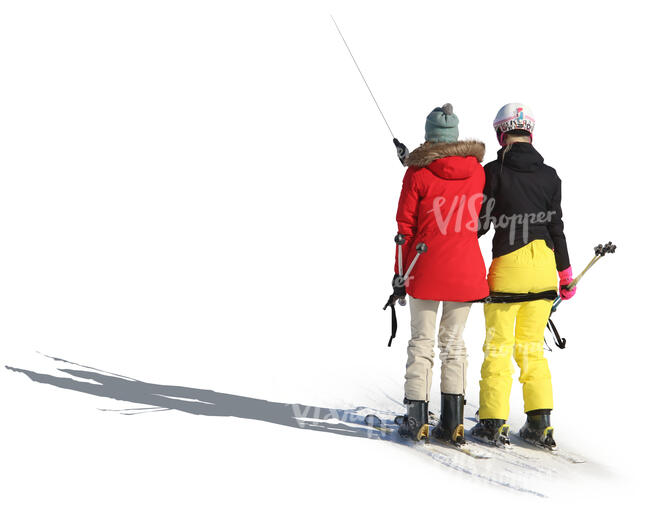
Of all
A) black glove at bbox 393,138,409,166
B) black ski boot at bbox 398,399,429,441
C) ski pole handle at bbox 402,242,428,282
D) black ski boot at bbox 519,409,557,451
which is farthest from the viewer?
black ski boot at bbox 519,409,557,451

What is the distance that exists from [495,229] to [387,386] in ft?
7.97

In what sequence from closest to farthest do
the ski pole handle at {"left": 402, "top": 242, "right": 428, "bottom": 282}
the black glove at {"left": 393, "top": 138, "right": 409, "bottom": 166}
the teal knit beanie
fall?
the ski pole handle at {"left": 402, "top": 242, "right": 428, "bottom": 282} → the teal knit beanie → the black glove at {"left": 393, "top": 138, "right": 409, "bottom": 166}

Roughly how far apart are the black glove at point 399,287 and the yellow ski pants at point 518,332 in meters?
0.68

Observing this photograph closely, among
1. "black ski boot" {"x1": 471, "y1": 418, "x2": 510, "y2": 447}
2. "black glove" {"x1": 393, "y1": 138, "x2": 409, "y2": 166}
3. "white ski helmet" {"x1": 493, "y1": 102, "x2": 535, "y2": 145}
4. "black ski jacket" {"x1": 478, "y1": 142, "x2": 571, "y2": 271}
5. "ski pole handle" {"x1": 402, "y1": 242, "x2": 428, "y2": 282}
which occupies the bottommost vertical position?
"black ski boot" {"x1": 471, "y1": 418, "x2": 510, "y2": 447}

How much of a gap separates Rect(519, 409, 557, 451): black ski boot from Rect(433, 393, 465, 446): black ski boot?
0.65 metres

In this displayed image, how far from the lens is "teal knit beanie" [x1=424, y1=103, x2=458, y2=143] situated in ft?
20.5

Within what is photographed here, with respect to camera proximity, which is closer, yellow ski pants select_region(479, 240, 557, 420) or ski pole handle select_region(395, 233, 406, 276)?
ski pole handle select_region(395, 233, 406, 276)

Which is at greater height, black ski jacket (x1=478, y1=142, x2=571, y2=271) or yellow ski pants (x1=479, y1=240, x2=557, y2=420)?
black ski jacket (x1=478, y1=142, x2=571, y2=271)

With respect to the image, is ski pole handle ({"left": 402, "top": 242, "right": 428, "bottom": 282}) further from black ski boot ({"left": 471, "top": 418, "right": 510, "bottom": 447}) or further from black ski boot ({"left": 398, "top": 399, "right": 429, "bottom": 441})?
black ski boot ({"left": 471, "top": 418, "right": 510, "bottom": 447})

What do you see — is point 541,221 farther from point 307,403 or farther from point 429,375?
point 307,403

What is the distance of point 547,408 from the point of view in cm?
665

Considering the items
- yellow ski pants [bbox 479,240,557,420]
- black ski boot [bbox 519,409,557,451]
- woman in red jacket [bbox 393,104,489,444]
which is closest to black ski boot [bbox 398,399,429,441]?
woman in red jacket [bbox 393,104,489,444]

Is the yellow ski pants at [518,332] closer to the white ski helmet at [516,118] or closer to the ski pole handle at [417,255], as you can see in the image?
the ski pole handle at [417,255]

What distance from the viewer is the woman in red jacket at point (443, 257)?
6.17 meters
